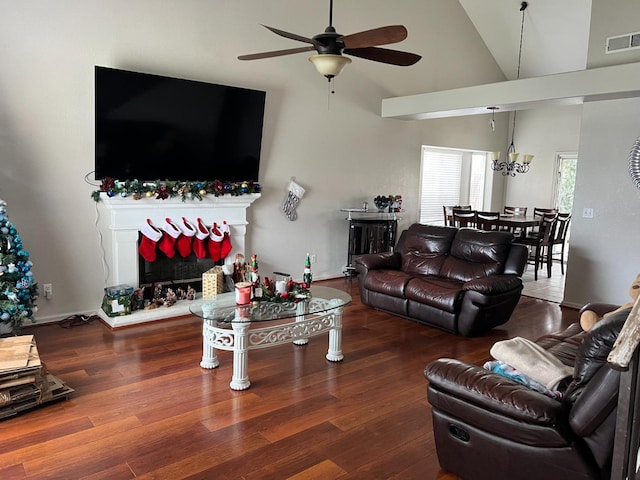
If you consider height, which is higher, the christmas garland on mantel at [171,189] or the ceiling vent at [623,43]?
the ceiling vent at [623,43]

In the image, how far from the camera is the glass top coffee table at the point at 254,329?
3502 millimetres

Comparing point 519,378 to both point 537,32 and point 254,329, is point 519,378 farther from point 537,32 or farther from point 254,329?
point 537,32

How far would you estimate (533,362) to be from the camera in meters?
2.40

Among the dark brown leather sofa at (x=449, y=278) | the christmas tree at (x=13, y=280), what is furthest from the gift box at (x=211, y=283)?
the christmas tree at (x=13, y=280)

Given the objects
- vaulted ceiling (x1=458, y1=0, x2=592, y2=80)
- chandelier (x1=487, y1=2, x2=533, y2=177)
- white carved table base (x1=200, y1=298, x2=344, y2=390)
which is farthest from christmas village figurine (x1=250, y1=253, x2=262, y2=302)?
vaulted ceiling (x1=458, y1=0, x2=592, y2=80)

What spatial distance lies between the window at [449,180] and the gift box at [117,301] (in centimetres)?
527

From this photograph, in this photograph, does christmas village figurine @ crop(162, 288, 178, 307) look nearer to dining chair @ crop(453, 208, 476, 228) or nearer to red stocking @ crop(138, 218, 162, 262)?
red stocking @ crop(138, 218, 162, 262)

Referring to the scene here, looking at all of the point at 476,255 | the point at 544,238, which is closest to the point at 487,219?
the point at 544,238

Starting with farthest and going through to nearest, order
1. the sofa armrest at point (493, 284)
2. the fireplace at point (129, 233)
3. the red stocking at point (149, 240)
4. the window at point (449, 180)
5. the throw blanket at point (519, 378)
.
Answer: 1. the window at point (449, 180)
2. the red stocking at point (149, 240)
3. the fireplace at point (129, 233)
4. the sofa armrest at point (493, 284)
5. the throw blanket at point (519, 378)

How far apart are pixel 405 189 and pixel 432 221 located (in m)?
1.27

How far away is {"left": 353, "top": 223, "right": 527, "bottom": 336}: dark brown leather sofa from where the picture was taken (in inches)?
188

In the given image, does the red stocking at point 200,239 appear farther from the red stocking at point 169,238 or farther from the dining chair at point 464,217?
the dining chair at point 464,217

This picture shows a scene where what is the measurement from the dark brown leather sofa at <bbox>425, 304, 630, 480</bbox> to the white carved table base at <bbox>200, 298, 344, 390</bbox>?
4.91 ft

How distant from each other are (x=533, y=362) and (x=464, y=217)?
5874mm
